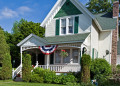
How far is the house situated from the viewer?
14.6 metres

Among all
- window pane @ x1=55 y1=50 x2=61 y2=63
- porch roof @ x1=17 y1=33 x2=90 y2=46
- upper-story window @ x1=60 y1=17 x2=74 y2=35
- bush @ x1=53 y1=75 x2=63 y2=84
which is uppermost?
upper-story window @ x1=60 y1=17 x2=74 y2=35

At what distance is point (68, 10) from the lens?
53.2 feet

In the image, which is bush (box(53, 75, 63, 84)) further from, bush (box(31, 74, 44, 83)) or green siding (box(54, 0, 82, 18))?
green siding (box(54, 0, 82, 18))

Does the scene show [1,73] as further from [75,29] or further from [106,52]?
[106,52]

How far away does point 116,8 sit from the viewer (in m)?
19.1

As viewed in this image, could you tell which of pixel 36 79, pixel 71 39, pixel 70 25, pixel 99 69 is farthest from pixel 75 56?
pixel 36 79

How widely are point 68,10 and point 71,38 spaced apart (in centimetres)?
333

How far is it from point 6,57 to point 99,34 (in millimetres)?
10280

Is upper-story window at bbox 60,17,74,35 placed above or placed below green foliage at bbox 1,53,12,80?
above

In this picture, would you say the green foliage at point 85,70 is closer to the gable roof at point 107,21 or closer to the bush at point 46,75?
the bush at point 46,75

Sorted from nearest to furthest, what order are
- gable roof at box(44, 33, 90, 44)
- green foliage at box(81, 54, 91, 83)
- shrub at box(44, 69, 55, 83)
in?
green foliage at box(81, 54, 91, 83) < shrub at box(44, 69, 55, 83) < gable roof at box(44, 33, 90, 44)

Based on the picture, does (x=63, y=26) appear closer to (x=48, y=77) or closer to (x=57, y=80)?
(x=48, y=77)

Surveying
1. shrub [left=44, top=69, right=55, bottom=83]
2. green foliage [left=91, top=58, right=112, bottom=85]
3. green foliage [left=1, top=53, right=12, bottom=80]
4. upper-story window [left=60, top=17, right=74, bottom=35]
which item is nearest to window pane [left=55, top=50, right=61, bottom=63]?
upper-story window [left=60, top=17, right=74, bottom=35]

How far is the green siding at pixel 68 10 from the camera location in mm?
15846
